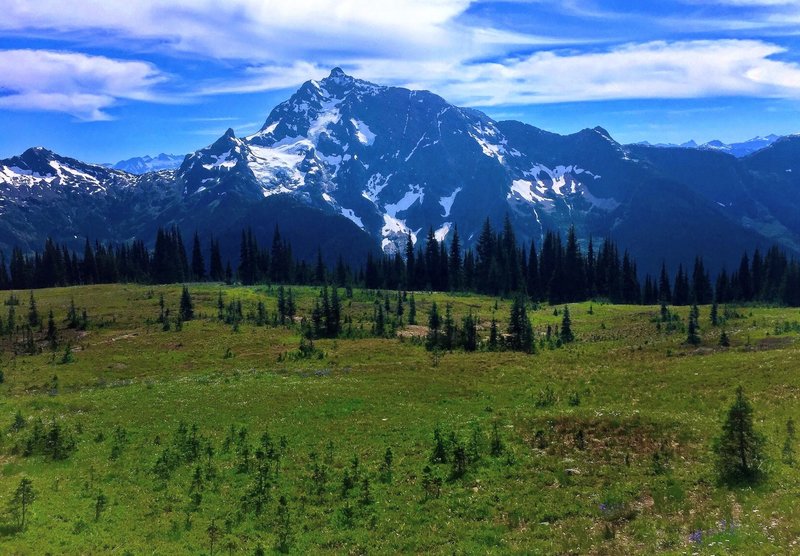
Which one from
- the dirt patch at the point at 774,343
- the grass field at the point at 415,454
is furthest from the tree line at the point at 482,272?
the grass field at the point at 415,454

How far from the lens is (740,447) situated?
20.4 metres

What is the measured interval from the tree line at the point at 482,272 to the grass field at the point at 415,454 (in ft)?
288

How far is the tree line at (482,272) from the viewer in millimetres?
143250

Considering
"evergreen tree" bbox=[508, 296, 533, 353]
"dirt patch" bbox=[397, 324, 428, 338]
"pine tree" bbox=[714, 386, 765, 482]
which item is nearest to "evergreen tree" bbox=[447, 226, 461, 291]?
"dirt patch" bbox=[397, 324, 428, 338]

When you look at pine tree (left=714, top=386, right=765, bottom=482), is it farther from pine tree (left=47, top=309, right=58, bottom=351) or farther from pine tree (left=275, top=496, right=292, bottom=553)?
pine tree (left=47, top=309, right=58, bottom=351)

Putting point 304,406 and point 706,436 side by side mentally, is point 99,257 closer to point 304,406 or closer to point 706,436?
point 304,406

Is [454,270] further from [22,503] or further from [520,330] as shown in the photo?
[22,503]

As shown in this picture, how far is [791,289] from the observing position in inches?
4700

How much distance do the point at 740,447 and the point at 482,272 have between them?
13011 centimetres

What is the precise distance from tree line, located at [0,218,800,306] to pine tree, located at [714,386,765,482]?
4329 inches

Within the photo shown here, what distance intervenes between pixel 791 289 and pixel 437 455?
12758 cm

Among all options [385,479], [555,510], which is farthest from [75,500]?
[555,510]

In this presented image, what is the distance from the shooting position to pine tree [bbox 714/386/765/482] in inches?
797

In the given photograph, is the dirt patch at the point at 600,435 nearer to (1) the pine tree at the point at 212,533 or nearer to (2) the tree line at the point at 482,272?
(1) the pine tree at the point at 212,533
